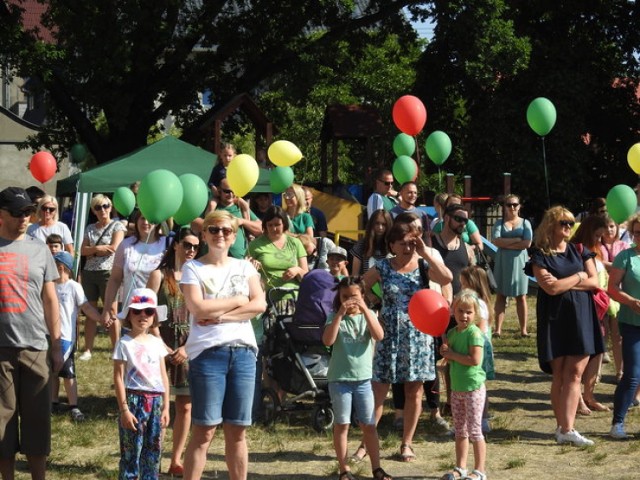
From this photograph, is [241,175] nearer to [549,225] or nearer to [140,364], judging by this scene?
[549,225]

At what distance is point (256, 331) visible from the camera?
29.2ft

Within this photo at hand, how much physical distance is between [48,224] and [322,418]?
12.9 ft

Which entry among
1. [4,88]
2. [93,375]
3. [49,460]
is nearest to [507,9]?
[93,375]

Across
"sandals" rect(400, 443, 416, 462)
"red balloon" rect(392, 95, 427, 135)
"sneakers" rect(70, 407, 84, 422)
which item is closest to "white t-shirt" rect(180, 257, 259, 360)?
"sandals" rect(400, 443, 416, 462)

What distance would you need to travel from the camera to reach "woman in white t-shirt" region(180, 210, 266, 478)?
6.28 meters

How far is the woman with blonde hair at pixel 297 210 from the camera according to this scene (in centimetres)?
1114

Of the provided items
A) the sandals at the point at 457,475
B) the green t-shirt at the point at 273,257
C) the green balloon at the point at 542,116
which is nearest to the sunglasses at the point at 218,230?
the sandals at the point at 457,475

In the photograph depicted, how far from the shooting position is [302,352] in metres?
9.21

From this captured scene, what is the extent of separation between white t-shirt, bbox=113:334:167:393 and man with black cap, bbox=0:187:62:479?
48cm

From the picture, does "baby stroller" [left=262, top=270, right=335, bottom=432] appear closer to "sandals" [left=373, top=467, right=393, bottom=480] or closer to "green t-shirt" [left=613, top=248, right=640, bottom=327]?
"sandals" [left=373, top=467, right=393, bottom=480]

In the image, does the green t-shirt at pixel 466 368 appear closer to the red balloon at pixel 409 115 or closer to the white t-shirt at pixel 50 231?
the white t-shirt at pixel 50 231

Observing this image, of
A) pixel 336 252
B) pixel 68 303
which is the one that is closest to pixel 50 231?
pixel 68 303

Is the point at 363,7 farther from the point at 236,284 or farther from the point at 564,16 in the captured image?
the point at 236,284

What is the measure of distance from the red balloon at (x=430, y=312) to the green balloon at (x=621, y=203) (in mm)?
3409
